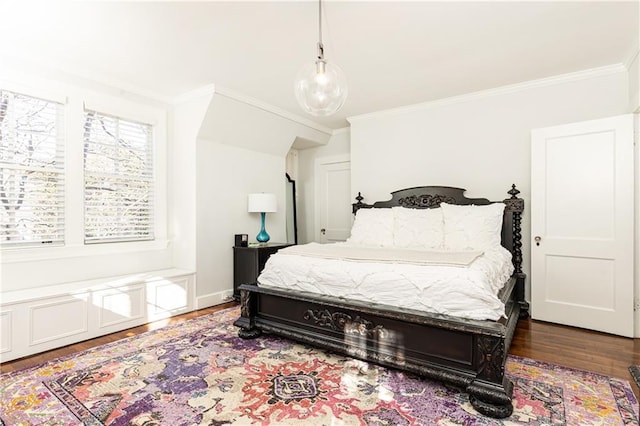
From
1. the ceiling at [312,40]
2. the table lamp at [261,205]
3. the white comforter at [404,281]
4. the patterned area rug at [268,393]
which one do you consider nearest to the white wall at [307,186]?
the table lamp at [261,205]

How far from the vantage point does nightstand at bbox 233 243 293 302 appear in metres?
4.25

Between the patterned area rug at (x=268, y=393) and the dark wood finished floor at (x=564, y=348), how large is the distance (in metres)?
0.18

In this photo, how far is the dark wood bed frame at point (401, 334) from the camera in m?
1.93

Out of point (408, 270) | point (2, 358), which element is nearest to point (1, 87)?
point (2, 358)

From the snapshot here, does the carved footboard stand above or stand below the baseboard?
above

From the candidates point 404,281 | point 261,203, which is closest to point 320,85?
point 404,281

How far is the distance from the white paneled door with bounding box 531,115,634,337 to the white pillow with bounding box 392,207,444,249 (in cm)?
97

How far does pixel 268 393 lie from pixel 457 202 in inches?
123

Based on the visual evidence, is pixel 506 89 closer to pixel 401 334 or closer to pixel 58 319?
pixel 401 334

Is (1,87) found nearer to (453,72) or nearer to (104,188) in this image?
(104,188)

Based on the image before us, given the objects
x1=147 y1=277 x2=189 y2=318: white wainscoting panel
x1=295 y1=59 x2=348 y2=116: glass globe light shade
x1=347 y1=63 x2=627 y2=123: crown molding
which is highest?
x1=347 y1=63 x2=627 y2=123: crown molding

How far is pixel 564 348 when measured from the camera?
2.82 m

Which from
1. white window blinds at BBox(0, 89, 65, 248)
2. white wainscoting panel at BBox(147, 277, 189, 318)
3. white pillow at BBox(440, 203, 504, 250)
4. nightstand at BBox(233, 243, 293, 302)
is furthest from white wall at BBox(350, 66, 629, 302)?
white window blinds at BBox(0, 89, 65, 248)

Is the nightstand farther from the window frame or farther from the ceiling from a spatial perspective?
the ceiling
